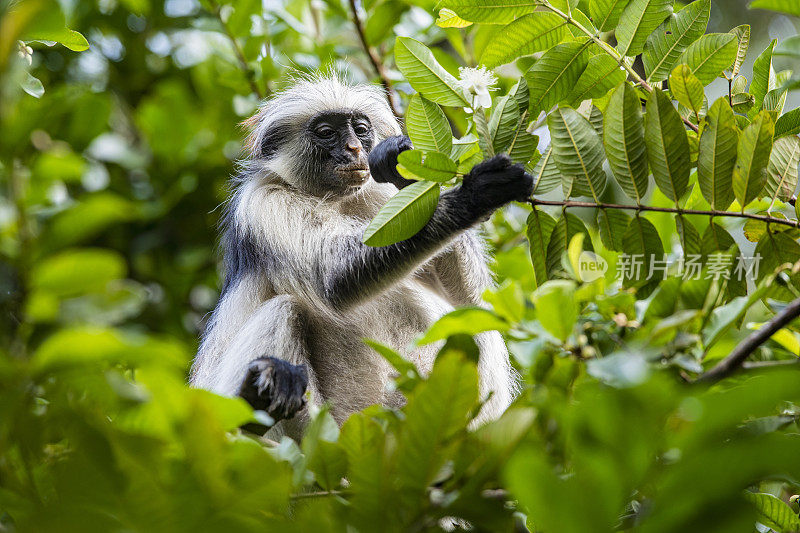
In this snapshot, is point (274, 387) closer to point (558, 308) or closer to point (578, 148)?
point (578, 148)

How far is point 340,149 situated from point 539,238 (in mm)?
2440

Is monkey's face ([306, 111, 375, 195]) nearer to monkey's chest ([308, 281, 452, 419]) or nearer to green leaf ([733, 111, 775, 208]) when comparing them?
monkey's chest ([308, 281, 452, 419])

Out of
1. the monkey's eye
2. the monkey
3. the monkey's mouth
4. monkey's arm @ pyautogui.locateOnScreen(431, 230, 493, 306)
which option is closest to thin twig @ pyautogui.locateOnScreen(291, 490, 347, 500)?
the monkey

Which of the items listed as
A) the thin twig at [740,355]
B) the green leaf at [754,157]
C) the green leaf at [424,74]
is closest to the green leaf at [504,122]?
the green leaf at [424,74]

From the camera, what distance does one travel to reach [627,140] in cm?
270

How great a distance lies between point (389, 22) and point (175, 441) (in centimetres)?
415

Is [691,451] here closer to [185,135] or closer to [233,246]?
[233,246]

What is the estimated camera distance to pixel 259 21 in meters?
5.63

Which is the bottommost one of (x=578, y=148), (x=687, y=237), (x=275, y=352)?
(x=275, y=352)

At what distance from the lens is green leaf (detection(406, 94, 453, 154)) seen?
9.20ft

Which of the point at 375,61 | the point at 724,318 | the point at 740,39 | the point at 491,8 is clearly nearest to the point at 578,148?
the point at 491,8

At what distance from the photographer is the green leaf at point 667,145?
2602mm

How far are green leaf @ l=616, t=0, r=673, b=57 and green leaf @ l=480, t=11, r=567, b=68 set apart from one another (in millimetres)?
226

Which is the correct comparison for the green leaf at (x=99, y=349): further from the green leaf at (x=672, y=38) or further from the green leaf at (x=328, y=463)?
the green leaf at (x=672, y=38)
